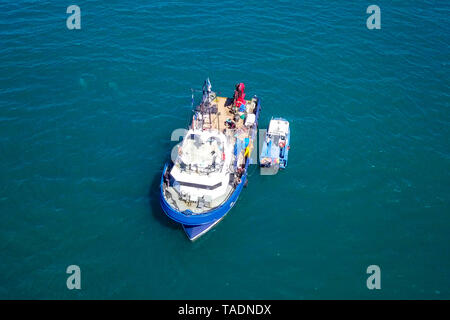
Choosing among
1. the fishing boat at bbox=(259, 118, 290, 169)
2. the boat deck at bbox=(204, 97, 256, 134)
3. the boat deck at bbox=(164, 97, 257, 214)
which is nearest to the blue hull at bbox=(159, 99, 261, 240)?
the boat deck at bbox=(164, 97, 257, 214)

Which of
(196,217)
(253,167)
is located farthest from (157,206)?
(253,167)

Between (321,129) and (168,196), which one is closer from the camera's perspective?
(168,196)

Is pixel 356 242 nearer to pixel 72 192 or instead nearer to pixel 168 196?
pixel 168 196

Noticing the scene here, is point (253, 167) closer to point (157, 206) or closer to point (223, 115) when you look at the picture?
point (223, 115)

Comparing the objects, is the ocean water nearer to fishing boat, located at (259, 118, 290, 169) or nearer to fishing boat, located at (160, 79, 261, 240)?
fishing boat, located at (259, 118, 290, 169)

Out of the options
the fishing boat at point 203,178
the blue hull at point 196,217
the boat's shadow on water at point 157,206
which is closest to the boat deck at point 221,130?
the fishing boat at point 203,178

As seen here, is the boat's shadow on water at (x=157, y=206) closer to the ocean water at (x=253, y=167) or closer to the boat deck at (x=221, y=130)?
the ocean water at (x=253, y=167)
